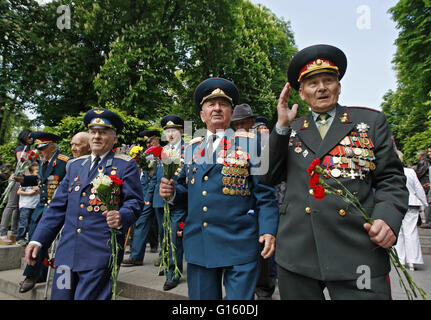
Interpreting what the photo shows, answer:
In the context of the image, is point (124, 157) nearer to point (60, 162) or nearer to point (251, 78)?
point (60, 162)

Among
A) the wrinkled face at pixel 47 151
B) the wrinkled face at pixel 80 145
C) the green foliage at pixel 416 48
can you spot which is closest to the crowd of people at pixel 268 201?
the wrinkled face at pixel 80 145

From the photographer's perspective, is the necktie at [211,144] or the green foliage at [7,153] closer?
the necktie at [211,144]

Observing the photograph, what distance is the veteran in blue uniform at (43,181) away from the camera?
471 cm

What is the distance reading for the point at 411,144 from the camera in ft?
60.1

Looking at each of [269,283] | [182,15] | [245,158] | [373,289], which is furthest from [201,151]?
[182,15]

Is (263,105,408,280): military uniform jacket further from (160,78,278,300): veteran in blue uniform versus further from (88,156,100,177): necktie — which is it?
(88,156,100,177): necktie

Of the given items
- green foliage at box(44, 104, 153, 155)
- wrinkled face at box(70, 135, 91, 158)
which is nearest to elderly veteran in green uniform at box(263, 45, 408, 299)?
wrinkled face at box(70, 135, 91, 158)

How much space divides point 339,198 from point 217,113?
138cm

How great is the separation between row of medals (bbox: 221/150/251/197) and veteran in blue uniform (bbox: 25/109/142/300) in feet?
3.26

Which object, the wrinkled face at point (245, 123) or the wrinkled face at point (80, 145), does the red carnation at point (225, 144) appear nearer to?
the wrinkled face at point (245, 123)

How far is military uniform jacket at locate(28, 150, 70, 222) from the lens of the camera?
4805 millimetres

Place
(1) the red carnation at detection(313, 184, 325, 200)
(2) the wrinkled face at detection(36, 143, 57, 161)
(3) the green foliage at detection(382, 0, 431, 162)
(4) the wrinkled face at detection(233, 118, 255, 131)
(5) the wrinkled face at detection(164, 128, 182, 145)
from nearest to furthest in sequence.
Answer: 1. (1) the red carnation at detection(313, 184, 325, 200)
2. (2) the wrinkled face at detection(36, 143, 57, 161)
3. (4) the wrinkled face at detection(233, 118, 255, 131)
4. (5) the wrinkled face at detection(164, 128, 182, 145)
5. (3) the green foliage at detection(382, 0, 431, 162)

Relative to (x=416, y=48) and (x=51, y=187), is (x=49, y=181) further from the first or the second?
(x=416, y=48)

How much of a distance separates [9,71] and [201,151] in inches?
619
